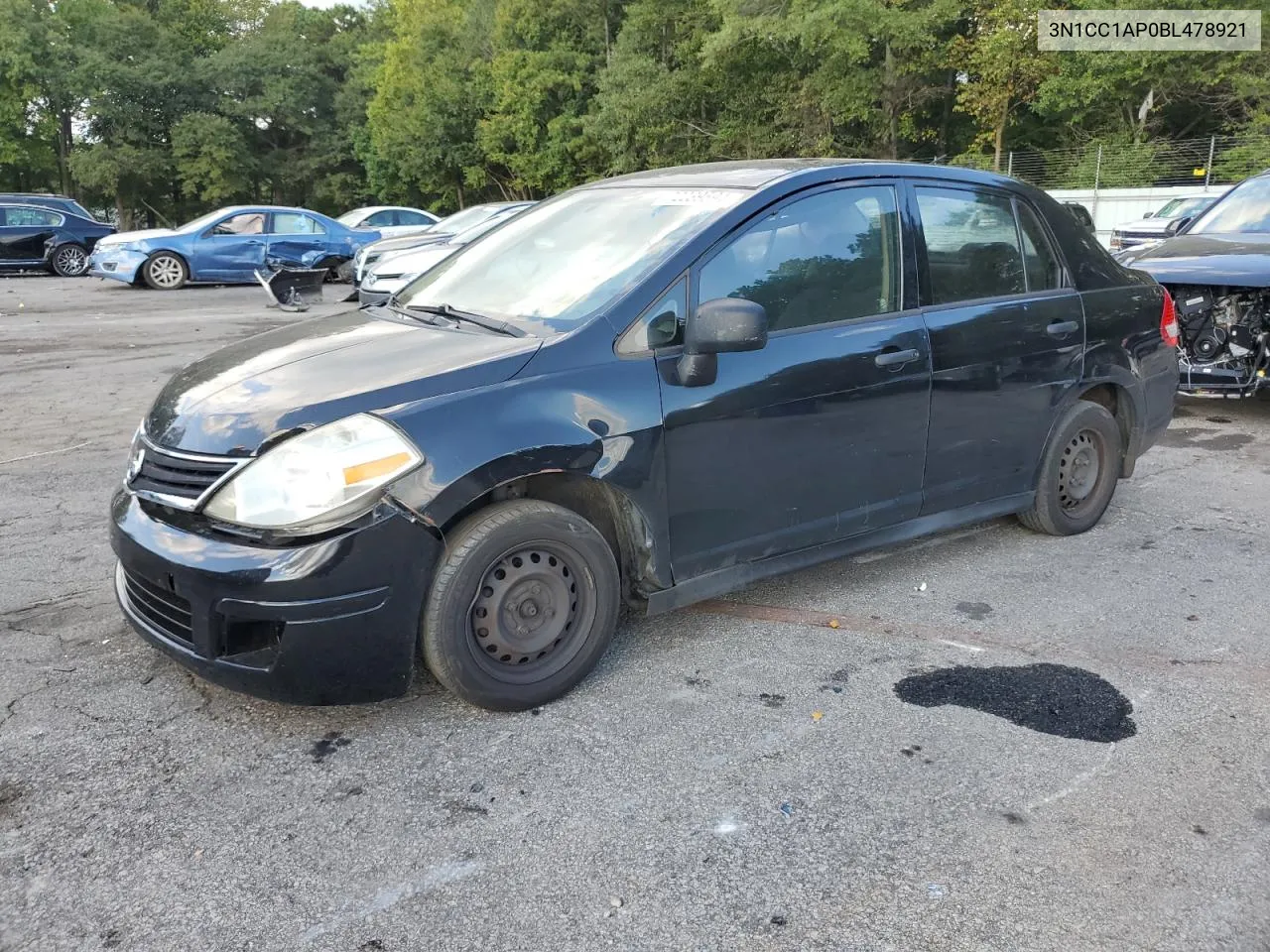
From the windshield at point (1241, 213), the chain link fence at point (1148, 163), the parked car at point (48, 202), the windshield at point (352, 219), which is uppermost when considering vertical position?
the chain link fence at point (1148, 163)

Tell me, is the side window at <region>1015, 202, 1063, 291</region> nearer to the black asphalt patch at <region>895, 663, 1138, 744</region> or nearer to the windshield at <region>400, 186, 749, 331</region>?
the windshield at <region>400, 186, 749, 331</region>

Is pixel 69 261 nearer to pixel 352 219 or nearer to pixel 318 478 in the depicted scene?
pixel 352 219

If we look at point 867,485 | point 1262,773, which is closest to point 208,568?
point 867,485

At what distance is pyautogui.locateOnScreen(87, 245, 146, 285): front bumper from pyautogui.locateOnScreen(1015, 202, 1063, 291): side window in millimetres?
16256

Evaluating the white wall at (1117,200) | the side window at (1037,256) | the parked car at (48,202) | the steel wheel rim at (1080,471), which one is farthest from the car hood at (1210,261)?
the parked car at (48,202)

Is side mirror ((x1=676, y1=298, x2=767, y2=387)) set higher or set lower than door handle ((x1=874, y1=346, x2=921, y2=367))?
higher

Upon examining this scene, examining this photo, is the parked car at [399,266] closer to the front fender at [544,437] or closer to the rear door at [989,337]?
the rear door at [989,337]

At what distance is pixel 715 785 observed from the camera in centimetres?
285

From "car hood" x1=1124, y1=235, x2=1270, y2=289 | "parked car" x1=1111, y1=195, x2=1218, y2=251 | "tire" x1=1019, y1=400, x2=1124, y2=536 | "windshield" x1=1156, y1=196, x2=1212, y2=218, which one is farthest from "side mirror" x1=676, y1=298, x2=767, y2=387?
"windshield" x1=1156, y1=196, x2=1212, y2=218

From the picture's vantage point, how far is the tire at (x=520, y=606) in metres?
2.99

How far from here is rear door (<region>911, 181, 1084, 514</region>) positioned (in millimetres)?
4102

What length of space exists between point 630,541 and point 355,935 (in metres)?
1.51

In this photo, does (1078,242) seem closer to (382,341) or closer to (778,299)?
(778,299)

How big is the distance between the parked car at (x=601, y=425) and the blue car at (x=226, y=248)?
15.0 m
